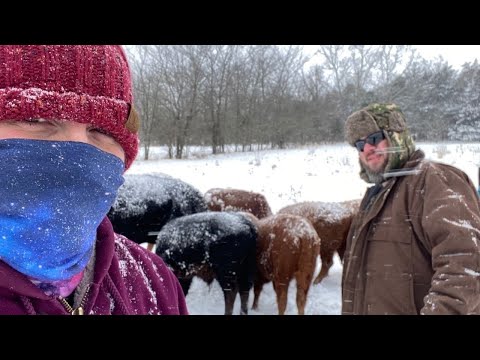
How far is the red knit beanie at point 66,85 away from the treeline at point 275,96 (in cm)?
59

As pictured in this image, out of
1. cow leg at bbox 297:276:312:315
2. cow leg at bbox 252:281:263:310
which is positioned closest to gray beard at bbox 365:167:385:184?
cow leg at bbox 297:276:312:315

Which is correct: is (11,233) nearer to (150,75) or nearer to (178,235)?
(178,235)

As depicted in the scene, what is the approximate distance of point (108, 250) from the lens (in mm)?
976

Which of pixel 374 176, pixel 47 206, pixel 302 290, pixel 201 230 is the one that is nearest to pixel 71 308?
pixel 47 206

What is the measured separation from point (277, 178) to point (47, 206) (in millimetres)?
5776

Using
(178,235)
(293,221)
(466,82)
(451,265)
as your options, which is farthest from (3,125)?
(293,221)

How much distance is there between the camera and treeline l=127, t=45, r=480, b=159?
72.3 inches

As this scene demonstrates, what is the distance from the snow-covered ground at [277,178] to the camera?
4.39 meters

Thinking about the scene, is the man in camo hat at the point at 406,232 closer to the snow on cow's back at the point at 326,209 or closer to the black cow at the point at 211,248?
the black cow at the point at 211,248

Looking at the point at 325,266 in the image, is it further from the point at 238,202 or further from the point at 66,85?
the point at 66,85

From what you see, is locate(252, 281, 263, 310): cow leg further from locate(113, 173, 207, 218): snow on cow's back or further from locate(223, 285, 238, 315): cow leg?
locate(113, 173, 207, 218): snow on cow's back

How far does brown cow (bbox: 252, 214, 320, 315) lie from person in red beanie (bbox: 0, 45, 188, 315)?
331 cm

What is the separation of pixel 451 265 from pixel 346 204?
161 inches

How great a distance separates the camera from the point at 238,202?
611 cm
